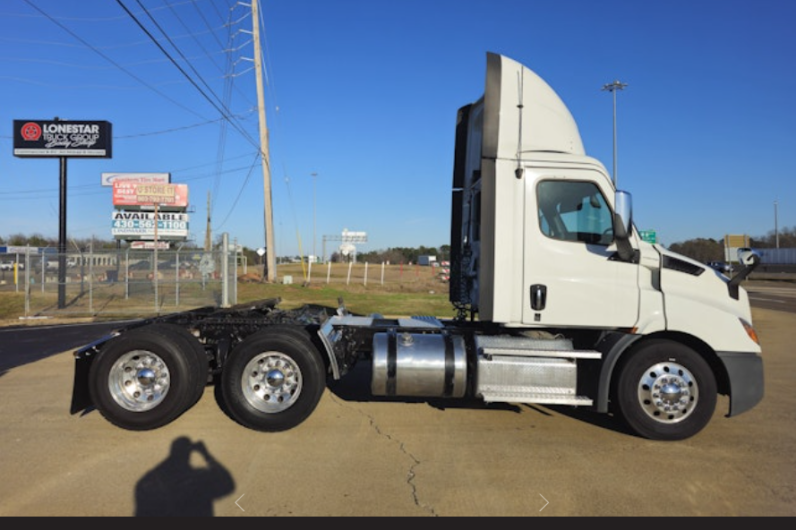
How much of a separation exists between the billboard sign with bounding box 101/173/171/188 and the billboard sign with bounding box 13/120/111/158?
10367 millimetres

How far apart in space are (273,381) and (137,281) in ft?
54.0

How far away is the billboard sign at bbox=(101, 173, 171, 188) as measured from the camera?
33969 millimetres

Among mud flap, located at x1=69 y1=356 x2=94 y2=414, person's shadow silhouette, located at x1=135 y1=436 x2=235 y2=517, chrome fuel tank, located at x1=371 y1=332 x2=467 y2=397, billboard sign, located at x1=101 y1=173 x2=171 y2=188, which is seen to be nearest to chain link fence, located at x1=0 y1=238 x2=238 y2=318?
billboard sign, located at x1=101 y1=173 x2=171 y2=188

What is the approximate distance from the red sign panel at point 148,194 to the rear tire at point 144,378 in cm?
2874

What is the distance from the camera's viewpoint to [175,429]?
548 centimetres

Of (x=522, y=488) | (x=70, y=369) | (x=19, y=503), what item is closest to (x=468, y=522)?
(x=522, y=488)

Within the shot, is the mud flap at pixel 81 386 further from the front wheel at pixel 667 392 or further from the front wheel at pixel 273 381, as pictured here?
the front wheel at pixel 667 392

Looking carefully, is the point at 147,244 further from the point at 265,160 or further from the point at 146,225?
the point at 265,160

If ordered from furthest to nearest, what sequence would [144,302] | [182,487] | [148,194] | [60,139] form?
[148,194] → [60,139] → [144,302] → [182,487]

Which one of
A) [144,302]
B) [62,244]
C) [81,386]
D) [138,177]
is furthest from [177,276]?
[138,177]

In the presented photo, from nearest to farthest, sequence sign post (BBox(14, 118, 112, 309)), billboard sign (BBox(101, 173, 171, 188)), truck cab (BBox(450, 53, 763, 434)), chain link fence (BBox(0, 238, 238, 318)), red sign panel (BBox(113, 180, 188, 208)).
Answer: truck cab (BBox(450, 53, 763, 434)), chain link fence (BBox(0, 238, 238, 318)), sign post (BBox(14, 118, 112, 309)), red sign panel (BBox(113, 180, 188, 208)), billboard sign (BBox(101, 173, 171, 188))

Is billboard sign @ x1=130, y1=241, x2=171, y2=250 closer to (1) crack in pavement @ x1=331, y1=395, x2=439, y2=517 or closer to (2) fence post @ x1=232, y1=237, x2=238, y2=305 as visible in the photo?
(2) fence post @ x1=232, y1=237, x2=238, y2=305

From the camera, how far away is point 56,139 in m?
23.1

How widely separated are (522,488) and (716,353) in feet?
8.79
